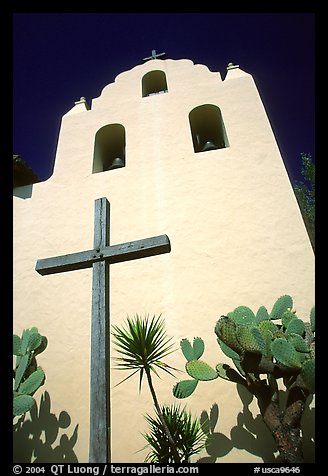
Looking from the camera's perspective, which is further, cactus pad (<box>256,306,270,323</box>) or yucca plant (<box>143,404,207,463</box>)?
cactus pad (<box>256,306,270,323</box>)

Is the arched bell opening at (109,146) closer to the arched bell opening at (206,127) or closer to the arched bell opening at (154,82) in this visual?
the arched bell opening at (154,82)

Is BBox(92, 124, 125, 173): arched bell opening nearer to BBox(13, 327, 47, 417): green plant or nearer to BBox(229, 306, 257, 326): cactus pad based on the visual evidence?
BBox(13, 327, 47, 417): green plant

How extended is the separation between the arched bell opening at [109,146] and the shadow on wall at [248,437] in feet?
18.6

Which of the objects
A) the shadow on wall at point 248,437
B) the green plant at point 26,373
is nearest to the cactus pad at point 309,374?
the shadow on wall at point 248,437

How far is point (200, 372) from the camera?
4.21m

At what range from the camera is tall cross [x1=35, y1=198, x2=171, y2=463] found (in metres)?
2.83

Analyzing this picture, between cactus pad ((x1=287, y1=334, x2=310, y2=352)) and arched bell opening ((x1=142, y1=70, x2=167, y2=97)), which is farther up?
arched bell opening ((x1=142, y1=70, x2=167, y2=97))

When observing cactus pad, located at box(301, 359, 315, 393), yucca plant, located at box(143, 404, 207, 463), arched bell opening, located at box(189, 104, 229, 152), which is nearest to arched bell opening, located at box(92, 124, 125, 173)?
arched bell opening, located at box(189, 104, 229, 152)

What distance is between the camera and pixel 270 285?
18.4 ft

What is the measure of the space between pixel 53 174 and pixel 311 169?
759cm

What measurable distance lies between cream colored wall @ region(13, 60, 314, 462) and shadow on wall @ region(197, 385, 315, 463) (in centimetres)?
8

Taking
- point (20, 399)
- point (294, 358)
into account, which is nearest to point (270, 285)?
point (294, 358)

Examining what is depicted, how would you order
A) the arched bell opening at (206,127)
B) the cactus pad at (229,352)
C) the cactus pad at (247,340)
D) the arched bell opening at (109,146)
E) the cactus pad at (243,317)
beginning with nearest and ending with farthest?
1. the cactus pad at (247,340)
2. the cactus pad at (229,352)
3. the cactus pad at (243,317)
4. the arched bell opening at (206,127)
5. the arched bell opening at (109,146)

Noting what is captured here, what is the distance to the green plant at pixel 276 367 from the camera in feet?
11.8
